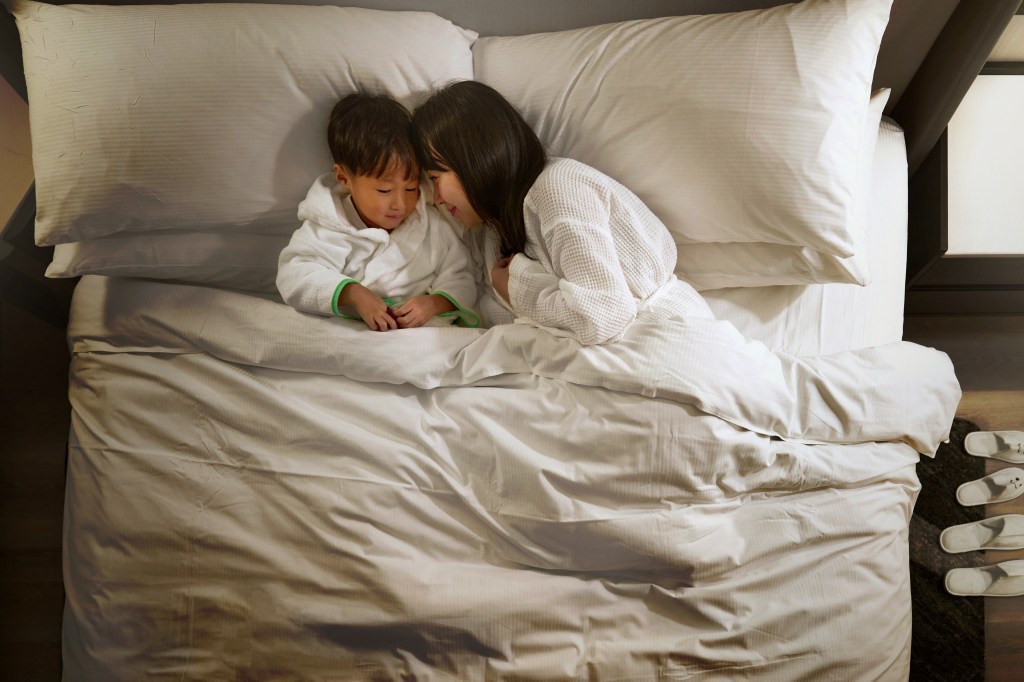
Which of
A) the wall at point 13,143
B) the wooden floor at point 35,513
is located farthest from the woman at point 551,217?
the wooden floor at point 35,513

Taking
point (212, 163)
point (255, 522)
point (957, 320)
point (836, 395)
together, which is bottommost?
point (255, 522)

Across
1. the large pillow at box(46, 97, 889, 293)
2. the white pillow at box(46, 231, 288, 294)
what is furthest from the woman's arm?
the white pillow at box(46, 231, 288, 294)

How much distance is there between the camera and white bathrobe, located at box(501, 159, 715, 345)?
3.01 feet

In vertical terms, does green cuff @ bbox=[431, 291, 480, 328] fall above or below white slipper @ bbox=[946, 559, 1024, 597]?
above

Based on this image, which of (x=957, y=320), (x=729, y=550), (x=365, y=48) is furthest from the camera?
(x=957, y=320)

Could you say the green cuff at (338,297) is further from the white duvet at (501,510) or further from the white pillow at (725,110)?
the white pillow at (725,110)

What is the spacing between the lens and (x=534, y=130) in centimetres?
104

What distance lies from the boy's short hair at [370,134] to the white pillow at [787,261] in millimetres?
488

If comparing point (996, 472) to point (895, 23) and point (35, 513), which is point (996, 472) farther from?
point (35, 513)

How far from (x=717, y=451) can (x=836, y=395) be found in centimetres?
21

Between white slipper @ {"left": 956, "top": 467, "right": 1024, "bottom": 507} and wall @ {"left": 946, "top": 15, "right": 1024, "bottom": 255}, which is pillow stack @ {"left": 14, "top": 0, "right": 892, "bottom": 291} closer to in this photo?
wall @ {"left": 946, "top": 15, "right": 1024, "bottom": 255}

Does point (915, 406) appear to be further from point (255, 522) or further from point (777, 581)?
point (255, 522)

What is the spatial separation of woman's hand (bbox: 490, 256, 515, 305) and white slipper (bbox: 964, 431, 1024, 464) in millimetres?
996

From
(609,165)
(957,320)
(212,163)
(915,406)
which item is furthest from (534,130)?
(957,320)
